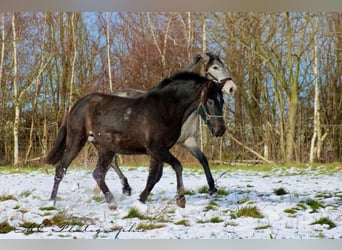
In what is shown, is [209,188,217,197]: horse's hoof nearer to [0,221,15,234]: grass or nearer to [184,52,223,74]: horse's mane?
[184,52,223,74]: horse's mane

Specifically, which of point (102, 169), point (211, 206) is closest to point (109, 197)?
point (102, 169)

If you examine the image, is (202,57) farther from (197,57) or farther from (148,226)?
(148,226)

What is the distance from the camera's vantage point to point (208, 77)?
3.94 metres

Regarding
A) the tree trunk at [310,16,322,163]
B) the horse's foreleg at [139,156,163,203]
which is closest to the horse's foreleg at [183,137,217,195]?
the horse's foreleg at [139,156,163,203]

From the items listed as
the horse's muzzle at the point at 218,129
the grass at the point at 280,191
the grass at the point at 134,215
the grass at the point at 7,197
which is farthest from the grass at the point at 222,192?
the grass at the point at 7,197

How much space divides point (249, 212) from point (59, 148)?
5.71 feet

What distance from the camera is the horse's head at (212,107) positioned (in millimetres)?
3754

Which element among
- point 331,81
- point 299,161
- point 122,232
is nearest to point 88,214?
point 122,232

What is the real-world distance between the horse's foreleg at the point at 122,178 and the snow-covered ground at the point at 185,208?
0.05 meters

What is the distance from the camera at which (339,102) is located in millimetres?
4527

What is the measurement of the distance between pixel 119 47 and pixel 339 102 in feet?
7.22

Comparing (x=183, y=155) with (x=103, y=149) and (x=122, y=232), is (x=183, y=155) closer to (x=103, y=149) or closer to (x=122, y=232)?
(x=103, y=149)

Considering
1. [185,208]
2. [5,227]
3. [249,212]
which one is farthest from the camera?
[185,208]

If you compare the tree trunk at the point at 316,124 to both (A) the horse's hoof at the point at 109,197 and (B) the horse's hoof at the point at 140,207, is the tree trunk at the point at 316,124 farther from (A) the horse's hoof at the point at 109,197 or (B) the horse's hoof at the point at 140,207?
(A) the horse's hoof at the point at 109,197
